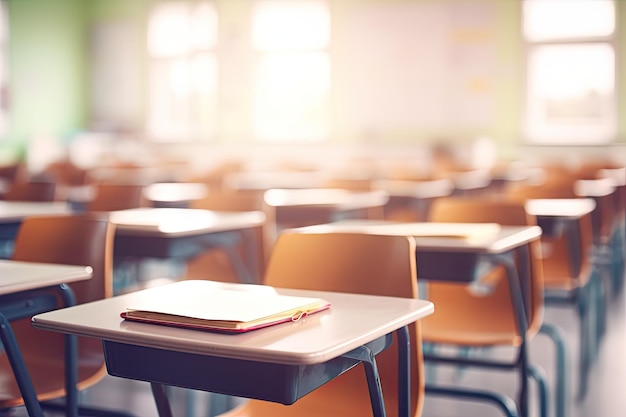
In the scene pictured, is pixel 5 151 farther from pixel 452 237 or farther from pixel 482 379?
pixel 452 237

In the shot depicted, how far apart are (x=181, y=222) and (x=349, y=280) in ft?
4.22

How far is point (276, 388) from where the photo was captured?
1.39 meters

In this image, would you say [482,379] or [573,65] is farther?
[573,65]

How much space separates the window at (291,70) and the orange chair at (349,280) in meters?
9.60

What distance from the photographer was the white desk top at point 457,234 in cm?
242

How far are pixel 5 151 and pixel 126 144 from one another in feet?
5.36

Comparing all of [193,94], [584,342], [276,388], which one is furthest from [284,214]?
[193,94]

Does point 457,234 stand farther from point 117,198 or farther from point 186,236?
point 117,198

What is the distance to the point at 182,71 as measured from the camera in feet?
41.6

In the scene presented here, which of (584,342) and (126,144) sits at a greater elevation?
(126,144)

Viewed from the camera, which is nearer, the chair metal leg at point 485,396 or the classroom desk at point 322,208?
the chair metal leg at point 485,396

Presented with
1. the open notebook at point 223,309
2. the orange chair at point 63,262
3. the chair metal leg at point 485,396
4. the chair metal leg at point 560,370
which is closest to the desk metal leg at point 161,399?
the open notebook at point 223,309

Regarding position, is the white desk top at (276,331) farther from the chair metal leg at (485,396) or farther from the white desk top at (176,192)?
the white desk top at (176,192)

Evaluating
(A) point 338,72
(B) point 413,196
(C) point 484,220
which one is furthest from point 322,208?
(A) point 338,72
